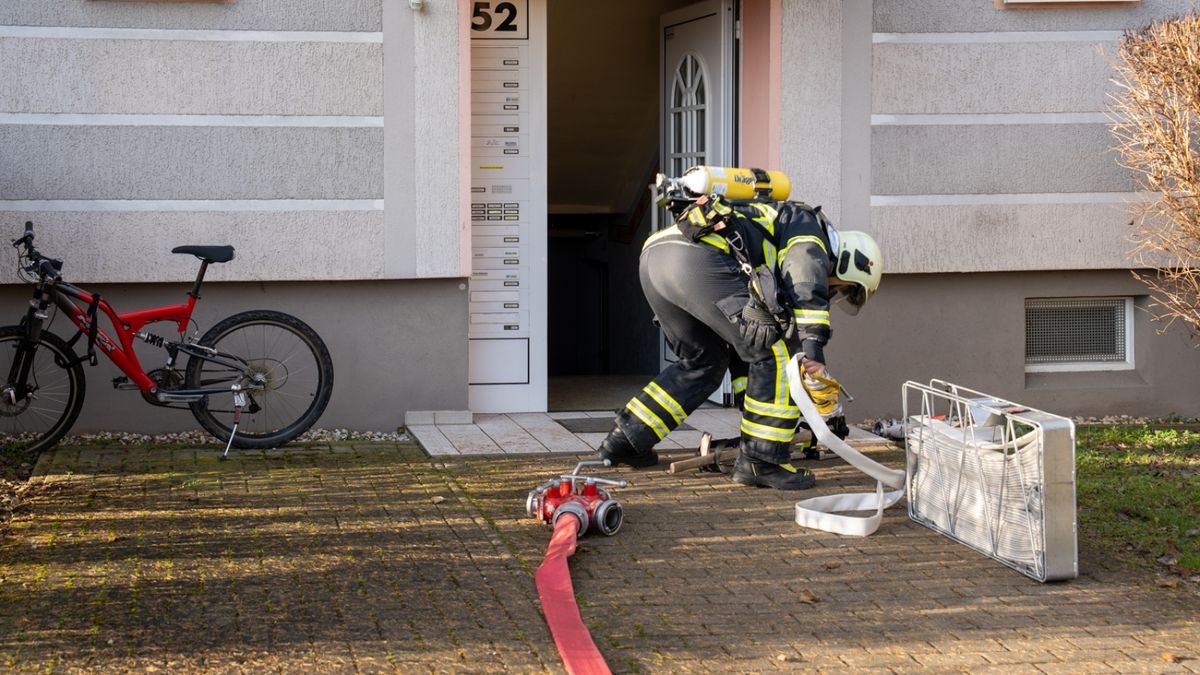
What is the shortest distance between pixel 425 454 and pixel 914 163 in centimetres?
390

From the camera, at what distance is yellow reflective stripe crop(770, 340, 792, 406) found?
24.0ft

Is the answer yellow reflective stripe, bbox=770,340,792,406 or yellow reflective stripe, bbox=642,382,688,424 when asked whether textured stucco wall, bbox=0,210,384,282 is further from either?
yellow reflective stripe, bbox=770,340,792,406

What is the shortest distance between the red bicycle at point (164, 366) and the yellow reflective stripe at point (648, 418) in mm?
1915

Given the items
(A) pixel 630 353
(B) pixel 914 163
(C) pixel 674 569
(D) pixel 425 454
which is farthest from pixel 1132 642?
(A) pixel 630 353

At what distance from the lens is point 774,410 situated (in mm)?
7363

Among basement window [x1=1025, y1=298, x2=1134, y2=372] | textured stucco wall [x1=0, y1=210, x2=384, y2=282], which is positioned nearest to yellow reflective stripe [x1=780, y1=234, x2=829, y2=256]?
textured stucco wall [x1=0, y1=210, x2=384, y2=282]

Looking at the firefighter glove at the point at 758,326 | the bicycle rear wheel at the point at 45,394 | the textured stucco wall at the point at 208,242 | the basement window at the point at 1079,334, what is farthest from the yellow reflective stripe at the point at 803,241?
the bicycle rear wheel at the point at 45,394

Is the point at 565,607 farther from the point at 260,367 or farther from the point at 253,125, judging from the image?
the point at 253,125

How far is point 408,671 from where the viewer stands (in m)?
4.65

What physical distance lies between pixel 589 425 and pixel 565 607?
4.27 metres

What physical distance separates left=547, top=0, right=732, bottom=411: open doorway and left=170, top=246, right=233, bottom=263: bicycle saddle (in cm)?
277

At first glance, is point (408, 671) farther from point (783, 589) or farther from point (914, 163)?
point (914, 163)

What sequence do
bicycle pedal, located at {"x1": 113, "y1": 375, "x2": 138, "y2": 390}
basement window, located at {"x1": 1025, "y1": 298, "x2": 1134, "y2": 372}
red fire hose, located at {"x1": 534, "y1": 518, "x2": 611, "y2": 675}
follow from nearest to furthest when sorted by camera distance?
red fire hose, located at {"x1": 534, "y1": 518, "x2": 611, "y2": 675}, bicycle pedal, located at {"x1": 113, "y1": 375, "x2": 138, "y2": 390}, basement window, located at {"x1": 1025, "y1": 298, "x2": 1134, "y2": 372}

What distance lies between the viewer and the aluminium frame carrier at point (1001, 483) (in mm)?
5688
